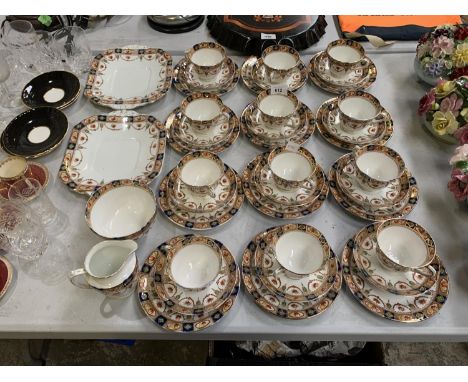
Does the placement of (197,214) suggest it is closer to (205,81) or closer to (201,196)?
(201,196)

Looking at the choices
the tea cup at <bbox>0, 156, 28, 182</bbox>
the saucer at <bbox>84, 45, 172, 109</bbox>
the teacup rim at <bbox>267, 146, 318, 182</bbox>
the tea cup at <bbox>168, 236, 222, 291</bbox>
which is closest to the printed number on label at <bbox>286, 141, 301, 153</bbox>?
the teacup rim at <bbox>267, 146, 318, 182</bbox>

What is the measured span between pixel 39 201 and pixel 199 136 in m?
0.43

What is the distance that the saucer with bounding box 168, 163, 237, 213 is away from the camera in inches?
35.4

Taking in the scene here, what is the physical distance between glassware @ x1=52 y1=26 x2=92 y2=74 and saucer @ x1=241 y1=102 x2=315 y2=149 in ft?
1.87

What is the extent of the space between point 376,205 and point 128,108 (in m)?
0.74

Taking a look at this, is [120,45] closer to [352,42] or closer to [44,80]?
[44,80]

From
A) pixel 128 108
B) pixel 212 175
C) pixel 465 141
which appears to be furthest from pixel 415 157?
pixel 128 108

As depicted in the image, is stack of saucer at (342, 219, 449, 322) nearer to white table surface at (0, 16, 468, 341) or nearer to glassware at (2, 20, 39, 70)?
white table surface at (0, 16, 468, 341)

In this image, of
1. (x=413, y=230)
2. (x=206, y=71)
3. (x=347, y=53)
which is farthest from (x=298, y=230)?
(x=347, y=53)

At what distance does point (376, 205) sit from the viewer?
35.3 inches

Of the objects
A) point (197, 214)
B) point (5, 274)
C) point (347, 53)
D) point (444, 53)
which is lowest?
point (5, 274)

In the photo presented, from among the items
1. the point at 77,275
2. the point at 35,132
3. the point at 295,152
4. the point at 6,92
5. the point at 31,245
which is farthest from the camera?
the point at 6,92

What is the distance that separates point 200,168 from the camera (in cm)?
97

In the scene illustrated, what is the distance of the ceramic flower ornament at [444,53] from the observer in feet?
3.57
